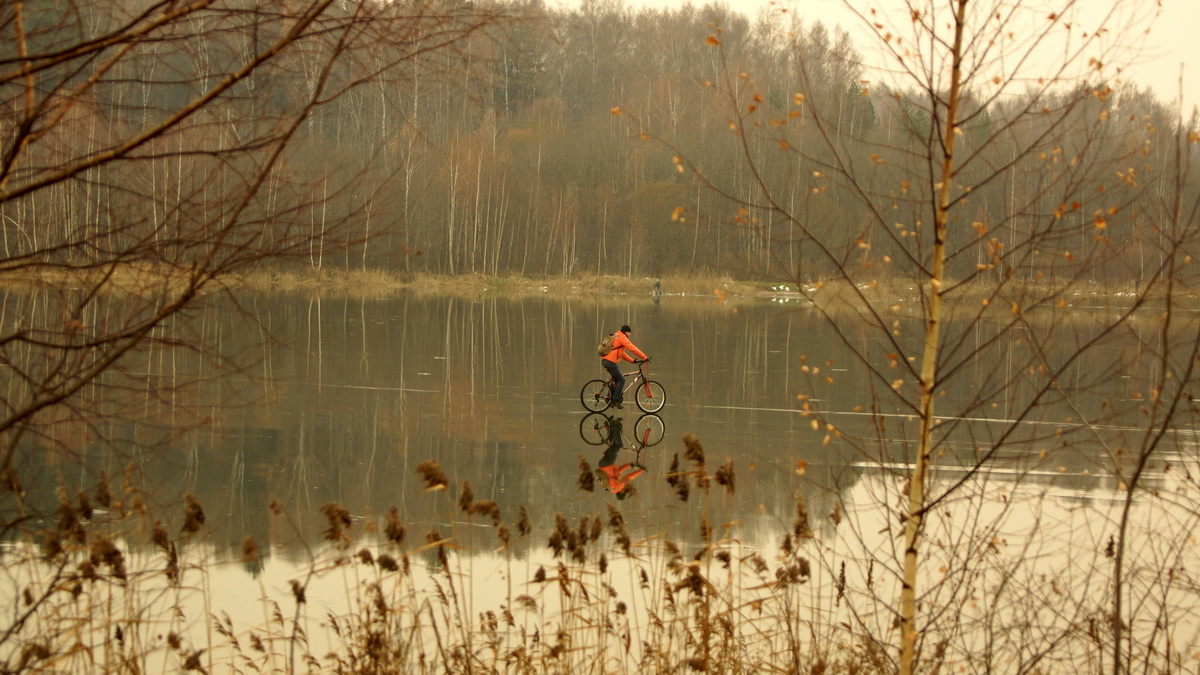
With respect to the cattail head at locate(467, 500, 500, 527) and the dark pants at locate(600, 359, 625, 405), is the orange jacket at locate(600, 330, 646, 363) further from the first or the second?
the cattail head at locate(467, 500, 500, 527)

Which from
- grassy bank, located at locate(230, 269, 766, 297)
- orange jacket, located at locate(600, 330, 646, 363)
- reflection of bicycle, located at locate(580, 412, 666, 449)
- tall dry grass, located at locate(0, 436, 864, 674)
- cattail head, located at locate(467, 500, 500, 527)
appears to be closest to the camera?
cattail head, located at locate(467, 500, 500, 527)

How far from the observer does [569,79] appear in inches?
3086

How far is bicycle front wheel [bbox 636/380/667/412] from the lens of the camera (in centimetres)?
1766

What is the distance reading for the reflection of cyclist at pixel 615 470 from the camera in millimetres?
11609

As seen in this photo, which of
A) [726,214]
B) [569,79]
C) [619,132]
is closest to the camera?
[726,214]

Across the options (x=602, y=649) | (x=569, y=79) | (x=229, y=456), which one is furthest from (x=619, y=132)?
(x=602, y=649)

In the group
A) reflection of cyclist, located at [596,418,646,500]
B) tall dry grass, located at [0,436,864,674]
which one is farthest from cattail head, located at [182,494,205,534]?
reflection of cyclist, located at [596,418,646,500]

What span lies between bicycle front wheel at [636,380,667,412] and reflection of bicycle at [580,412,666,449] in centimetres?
29

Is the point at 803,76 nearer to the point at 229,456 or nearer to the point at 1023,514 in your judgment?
the point at 1023,514

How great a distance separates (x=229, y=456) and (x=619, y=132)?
190 feet

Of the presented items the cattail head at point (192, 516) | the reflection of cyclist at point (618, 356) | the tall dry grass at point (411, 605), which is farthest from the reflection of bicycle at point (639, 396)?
the cattail head at point (192, 516)

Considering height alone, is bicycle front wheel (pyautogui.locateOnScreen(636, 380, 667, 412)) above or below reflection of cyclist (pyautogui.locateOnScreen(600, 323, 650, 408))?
below

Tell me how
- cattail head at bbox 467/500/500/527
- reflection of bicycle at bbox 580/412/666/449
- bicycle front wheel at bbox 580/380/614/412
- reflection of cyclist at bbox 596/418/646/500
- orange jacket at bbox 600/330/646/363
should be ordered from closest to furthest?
cattail head at bbox 467/500/500/527, reflection of cyclist at bbox 596/418/646/500, reflection of bicycle at bbox 580/412/666/449, orange jacket at bbox 600/330/646/363, bicycle front wheel at bbox 580/380/614/412

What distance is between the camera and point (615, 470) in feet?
42.2
